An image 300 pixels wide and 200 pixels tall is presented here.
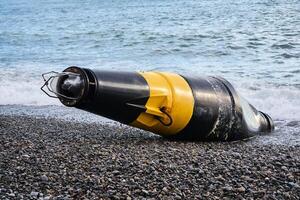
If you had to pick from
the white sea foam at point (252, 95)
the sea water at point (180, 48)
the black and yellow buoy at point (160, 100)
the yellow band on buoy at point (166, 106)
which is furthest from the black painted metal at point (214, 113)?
the white sea foam at point (252, 95)

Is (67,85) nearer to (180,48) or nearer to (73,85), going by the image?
(73,85)

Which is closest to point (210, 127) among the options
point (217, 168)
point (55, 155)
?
point (217, 168)

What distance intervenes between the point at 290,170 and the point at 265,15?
2356cm

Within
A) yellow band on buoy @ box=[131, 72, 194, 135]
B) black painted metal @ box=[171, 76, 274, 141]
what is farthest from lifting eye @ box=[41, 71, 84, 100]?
black painted metal @ box=[171, 76, 274, 141]

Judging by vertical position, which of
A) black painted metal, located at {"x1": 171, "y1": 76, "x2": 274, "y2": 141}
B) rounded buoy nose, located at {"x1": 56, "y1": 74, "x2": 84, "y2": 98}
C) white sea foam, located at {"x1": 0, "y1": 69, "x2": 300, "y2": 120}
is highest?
rounded buoy nose, located at {"x1": 56, "y1": 74, "x2": 84, "y2": 98}

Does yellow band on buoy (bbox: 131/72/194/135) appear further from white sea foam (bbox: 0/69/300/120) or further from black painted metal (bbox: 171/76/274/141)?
white sea foam (bbox: 0/69/300/120)

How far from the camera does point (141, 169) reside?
15.0 feet

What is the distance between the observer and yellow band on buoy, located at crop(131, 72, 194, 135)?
571cm

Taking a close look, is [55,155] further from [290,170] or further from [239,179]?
[290,170]

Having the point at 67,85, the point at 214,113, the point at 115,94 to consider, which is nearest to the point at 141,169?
the point at 115,94

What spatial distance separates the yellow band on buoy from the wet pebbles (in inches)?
10.0

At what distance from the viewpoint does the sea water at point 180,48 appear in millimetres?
11391

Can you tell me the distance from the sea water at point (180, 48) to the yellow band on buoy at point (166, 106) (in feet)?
7.10

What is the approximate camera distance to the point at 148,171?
4.54 metres
